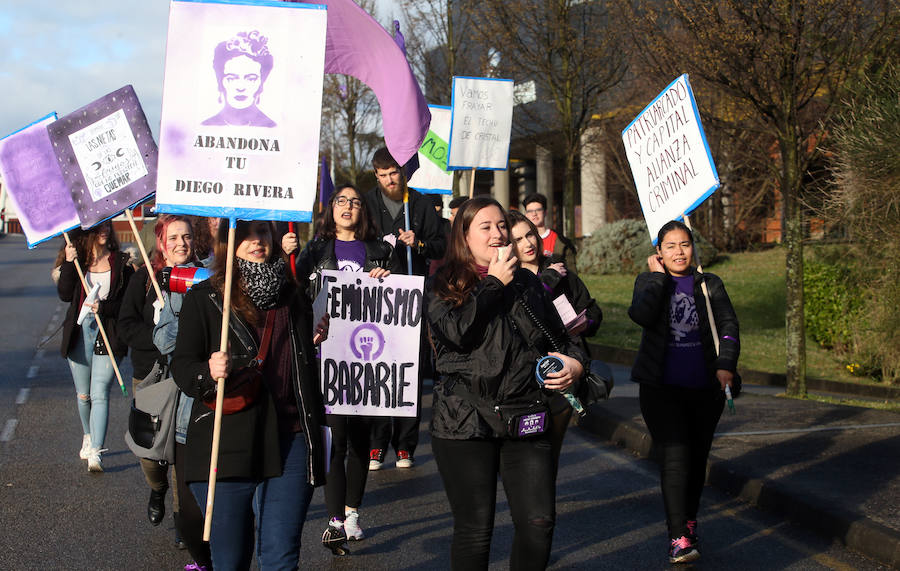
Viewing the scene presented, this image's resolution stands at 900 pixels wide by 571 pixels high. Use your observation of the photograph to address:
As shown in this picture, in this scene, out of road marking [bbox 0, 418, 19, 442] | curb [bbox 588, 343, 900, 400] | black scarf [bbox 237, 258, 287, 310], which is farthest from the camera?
curb [bbox 588, 343, 900, 400]

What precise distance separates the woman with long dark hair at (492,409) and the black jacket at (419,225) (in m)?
2.92

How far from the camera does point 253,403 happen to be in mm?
3846

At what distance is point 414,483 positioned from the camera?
296 inches

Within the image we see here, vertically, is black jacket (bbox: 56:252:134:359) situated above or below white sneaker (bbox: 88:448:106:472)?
above

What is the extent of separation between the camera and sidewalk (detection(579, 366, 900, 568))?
19.1 feet

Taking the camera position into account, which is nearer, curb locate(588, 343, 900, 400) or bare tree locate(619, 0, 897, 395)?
bare tree locate(619, 0, 897, 395)

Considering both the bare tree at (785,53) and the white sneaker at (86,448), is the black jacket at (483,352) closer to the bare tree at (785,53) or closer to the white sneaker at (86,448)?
the white sneaker at (86,448)

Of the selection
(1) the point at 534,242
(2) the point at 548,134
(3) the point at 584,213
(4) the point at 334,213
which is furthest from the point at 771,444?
(3) the point at 584,213

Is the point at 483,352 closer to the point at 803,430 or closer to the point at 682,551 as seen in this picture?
the point at 682,551

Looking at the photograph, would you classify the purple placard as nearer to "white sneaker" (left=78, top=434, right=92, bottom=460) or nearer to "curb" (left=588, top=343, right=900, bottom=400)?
"white sneaker" (left=78, top=434, right=92, bottom=460)

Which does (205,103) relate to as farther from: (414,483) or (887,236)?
(887,236)

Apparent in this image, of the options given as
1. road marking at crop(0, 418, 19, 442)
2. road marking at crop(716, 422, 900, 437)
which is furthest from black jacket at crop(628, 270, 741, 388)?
road marking at crop(0, 418, 19, 442)

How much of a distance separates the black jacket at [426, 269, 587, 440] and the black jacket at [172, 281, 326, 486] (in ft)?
1.63

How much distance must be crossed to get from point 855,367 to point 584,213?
78.2ft
